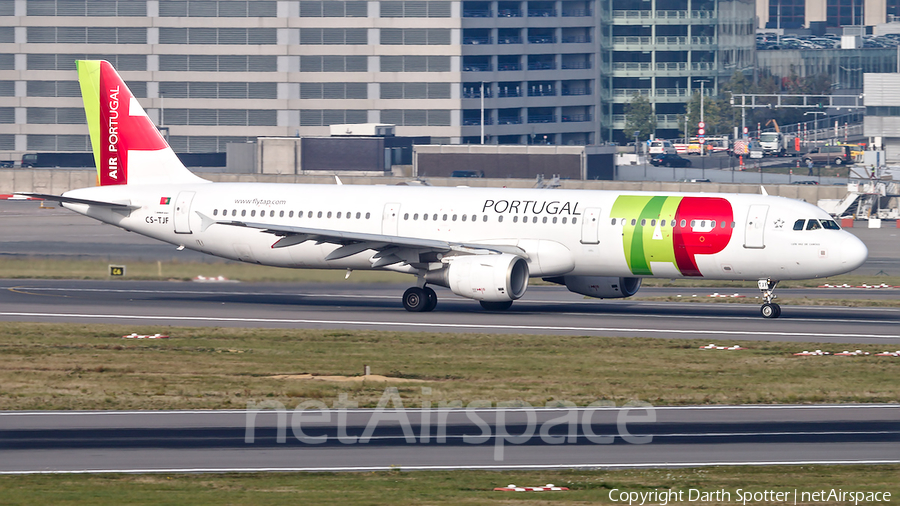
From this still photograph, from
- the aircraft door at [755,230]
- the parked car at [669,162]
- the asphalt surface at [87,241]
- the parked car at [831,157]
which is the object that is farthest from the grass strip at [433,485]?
the parked car at [831,157]

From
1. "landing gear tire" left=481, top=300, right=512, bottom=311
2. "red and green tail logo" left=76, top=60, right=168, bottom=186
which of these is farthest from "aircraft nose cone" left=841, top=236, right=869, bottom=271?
"red and green tail logo" left=76, top=60, right=168, bottom=186

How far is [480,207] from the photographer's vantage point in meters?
45.9

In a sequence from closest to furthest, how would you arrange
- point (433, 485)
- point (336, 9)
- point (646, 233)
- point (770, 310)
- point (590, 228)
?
point (433, 485)
point (646, 233)
point (590, 228)
point (770, 310)
point (336, 9)

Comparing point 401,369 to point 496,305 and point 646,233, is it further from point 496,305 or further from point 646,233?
point 496,305

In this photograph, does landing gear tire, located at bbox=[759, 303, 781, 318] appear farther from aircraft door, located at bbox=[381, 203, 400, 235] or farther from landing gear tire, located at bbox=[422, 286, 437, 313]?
aircraft door, located at bbox=[381, 203, 400, 235]

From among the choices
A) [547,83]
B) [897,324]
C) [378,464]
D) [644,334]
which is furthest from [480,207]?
[547,83]

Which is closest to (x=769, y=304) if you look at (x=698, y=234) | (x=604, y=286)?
(x=698, y=234)

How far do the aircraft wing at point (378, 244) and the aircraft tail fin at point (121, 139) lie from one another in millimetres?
6182

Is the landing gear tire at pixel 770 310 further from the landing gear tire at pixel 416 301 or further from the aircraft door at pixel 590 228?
the landing gear tire at pixel 416 301

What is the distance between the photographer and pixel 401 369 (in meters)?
33.1

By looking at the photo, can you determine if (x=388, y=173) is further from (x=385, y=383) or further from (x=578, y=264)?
(x=385, y=383)

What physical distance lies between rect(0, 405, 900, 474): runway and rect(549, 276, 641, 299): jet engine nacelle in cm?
1774

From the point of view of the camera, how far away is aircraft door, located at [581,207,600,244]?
144 feet

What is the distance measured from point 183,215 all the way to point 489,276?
542 inches
